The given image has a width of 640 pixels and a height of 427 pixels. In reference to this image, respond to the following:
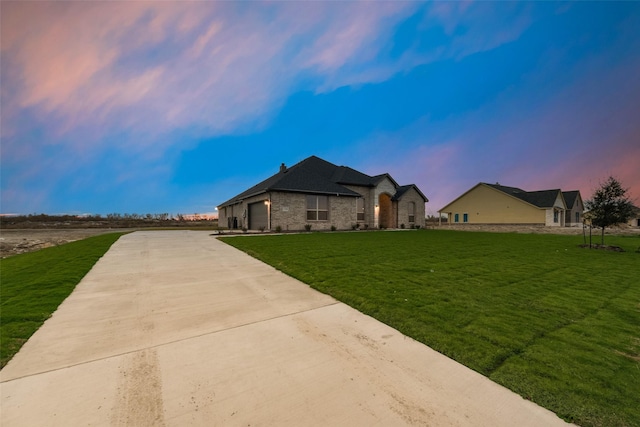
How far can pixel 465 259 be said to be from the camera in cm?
856

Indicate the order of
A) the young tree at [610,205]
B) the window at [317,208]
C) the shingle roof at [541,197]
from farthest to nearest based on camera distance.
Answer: the shingle roof at [541,197] < the window at [317,208] < the young tree at [610,205]

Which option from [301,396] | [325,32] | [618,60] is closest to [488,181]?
[618,60]

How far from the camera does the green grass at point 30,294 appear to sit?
3.04m

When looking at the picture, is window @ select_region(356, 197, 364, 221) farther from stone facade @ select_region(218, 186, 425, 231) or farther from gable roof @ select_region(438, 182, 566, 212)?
gable roof @ select_region(438, 182, 566, 212)

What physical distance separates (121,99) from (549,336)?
27059 millimetres

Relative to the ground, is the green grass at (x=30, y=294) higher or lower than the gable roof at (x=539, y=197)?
lower

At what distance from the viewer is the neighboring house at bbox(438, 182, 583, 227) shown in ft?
105

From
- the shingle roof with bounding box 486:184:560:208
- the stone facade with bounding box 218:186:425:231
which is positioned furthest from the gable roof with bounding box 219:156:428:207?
the shingle roof with bounding box 486:184:560:208

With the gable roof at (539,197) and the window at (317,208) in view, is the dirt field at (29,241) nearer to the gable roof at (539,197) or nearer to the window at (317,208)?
the window at (317,208)

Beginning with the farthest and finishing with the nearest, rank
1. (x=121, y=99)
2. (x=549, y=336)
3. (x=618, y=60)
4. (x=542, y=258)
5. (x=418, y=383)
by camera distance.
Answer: (x=121, y=99) < (x=618, y=60) < (x=542, y=258) < (x=549, y=336) < (x=418, y=383)

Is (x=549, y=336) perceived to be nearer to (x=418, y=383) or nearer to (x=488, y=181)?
(x=418, y=383)

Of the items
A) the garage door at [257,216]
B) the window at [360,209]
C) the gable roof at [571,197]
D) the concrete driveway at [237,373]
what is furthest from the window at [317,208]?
the gable roof at [571,197]

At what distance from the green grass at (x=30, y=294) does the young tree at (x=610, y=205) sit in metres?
21.6

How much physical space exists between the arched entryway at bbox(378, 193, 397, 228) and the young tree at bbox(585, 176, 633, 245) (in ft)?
54.5
